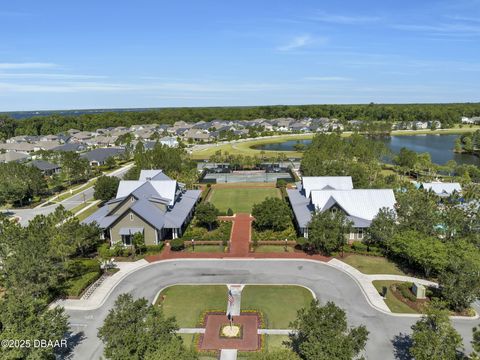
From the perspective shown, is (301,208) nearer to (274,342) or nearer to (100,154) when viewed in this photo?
(274,342)

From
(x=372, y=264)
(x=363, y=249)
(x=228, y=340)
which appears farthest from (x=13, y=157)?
(x=372, y=264)

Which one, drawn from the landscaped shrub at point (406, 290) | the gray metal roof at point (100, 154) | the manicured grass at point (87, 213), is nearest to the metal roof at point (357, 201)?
the landscaped shrub at point (406, 290)

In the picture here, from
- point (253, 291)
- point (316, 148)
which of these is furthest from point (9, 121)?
point (253, 291)

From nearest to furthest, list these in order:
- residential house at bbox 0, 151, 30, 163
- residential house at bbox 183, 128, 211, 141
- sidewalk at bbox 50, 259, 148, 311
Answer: sidewalk at bbox 50, 259, 148, 311
residential house at bbox 0, 151, 30, 163
residential house at bbox 183, 128, 211, 141

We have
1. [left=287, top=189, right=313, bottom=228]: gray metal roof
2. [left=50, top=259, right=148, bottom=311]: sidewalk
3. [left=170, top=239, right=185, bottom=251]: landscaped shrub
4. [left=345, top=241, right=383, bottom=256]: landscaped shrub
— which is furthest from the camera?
[left=287, top=189, right=313, bottom=228]: gray metal roof

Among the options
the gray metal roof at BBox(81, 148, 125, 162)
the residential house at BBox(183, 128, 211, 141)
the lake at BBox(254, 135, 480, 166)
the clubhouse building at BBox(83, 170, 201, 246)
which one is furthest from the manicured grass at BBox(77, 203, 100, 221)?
the residential house at BBox(183, 128, 211, 141)

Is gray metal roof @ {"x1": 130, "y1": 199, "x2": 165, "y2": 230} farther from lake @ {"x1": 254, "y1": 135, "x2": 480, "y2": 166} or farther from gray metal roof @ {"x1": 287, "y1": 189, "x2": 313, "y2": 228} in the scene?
lake @ {"x1": 254, "y1": 135, "x2": 480, "y2": 166}

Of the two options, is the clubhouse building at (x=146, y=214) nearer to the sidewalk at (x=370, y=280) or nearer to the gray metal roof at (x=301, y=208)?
the gray metal roof at (x=301, y=208)
